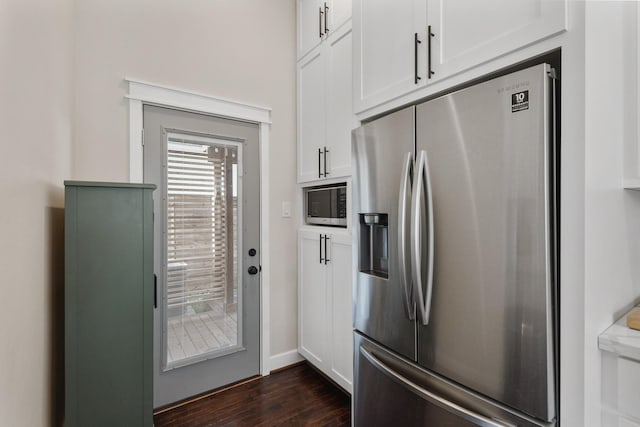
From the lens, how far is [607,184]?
0.94 m

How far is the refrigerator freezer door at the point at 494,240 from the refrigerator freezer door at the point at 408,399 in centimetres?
5

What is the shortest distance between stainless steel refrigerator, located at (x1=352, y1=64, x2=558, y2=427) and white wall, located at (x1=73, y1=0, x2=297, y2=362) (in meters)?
1.28

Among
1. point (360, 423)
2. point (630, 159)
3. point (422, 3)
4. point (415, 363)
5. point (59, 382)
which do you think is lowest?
point (360, 423)

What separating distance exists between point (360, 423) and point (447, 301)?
0.89 meters

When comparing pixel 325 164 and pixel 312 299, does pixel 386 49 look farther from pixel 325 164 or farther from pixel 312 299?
pixel 312 299

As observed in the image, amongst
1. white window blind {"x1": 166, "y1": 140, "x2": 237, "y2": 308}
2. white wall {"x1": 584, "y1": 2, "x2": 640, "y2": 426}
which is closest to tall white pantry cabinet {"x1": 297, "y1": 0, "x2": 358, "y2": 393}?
white window blind {"x1": 166, "y1": 140, "x2": 237, "y2": 308}

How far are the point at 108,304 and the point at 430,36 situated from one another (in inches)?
71.8

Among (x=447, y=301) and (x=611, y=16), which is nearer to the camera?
(x=611, y=16)

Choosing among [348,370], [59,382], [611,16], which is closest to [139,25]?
[59,382]

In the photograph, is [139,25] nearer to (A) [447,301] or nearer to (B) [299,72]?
(B) [299,72]

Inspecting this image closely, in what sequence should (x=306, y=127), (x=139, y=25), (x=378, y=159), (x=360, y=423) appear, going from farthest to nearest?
(x=306, y=127) < (x=139, y=25) < (x=360, y=423) < (x=378, y=159)

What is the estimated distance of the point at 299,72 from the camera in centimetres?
263

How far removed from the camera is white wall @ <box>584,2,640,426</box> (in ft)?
2.74

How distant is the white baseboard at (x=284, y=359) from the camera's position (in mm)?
2529
